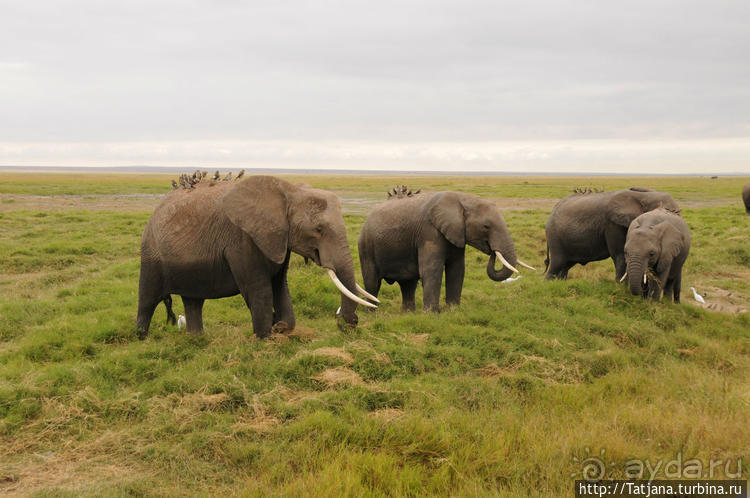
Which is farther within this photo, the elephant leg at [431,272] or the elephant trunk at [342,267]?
the elephant leg at [431,272]

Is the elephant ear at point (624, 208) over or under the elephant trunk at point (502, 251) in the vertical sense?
over

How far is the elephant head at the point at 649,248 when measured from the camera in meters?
10.1

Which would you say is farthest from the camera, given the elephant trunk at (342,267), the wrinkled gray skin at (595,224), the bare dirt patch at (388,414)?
the wrinkled gray skin at (595,224)

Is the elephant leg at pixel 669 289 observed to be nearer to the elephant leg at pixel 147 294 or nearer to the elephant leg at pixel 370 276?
the elephant leg at pixel 370 276

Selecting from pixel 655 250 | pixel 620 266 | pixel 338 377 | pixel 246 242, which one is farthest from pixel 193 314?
pixel 620 266

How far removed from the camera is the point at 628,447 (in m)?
5.30

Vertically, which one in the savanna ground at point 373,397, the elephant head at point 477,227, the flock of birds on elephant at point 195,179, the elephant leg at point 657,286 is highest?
the flock of birds on elephant at point 195,179

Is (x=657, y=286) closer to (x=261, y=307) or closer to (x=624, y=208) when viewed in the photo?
(x=624, y=208)

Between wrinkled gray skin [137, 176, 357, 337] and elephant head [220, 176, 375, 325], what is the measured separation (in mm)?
14

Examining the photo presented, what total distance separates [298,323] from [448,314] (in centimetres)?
278

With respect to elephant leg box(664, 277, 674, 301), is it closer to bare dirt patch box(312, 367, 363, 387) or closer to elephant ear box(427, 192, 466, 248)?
elephant ear box(427, 192, 466, 248)

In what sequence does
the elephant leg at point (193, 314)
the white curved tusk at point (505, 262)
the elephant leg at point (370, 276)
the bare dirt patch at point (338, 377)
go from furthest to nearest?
the elephant leg at point (370, 276), the white curved tusk at point (505, 262), the elephant leg at point (193, 314), the bare dirt patch at point (338, 377)

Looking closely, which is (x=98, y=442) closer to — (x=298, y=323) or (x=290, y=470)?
(x=290, y=470)

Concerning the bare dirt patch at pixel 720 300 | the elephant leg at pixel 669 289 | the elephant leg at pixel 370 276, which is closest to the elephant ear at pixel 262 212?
the elephant leg at pixel 370 276
